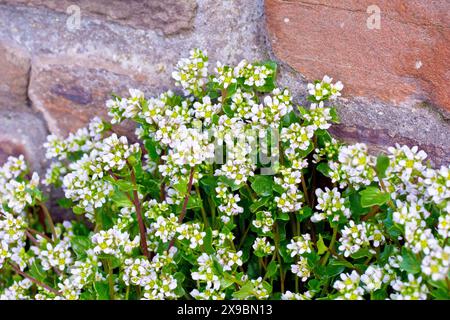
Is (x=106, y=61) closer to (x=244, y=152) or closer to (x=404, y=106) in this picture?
(x=244, y=152)

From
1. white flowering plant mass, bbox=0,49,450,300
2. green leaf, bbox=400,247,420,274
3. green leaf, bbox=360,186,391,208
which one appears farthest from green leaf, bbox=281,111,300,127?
green leaf, bbox=400,247,420,274

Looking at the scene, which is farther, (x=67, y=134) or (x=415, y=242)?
(x=67, y=134)

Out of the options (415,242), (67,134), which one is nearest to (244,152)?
(415,242)

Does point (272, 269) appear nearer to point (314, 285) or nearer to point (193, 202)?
point (314, 285)

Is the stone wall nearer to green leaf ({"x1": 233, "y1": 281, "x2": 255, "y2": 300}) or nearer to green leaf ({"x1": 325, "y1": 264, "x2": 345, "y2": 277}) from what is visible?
green leaf ({"x1": 325, "y1": 264, "x2": 345, "y2": 277})

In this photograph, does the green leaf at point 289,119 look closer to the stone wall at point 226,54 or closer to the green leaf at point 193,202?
the stone wall at point 226,54
